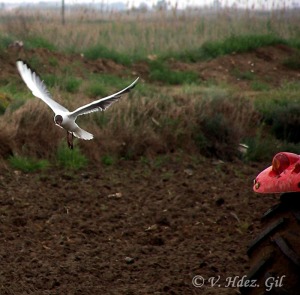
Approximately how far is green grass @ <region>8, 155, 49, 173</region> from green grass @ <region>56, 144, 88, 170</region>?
20 cm

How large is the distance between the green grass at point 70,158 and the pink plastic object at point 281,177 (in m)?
5.61

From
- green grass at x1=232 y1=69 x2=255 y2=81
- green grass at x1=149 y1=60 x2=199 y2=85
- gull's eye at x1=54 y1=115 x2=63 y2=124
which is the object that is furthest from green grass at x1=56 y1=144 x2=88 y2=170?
green grass at x1=232 y1=69 x2=255 y2=81

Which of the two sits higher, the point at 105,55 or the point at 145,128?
the point at 145,128

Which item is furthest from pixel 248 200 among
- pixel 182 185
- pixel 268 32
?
pixel 268 32

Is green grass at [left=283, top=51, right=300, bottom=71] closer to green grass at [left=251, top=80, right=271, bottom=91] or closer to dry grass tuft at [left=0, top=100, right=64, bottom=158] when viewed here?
green grass at [left=251, top=80, right=271, bottom=91]

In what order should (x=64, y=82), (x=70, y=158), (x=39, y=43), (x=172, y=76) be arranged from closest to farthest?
1. (x=70, y=158)
2. (x=64, y=82)
3. (x=172, y=76)
4. (x=39, y=43)

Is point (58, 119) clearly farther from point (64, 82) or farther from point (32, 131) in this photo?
point (64, 82)

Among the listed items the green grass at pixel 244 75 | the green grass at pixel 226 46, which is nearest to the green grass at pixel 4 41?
the green grass at pixel 226 46

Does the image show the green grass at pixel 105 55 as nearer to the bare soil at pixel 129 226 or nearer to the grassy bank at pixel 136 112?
the grassy bank at pixel 136 112

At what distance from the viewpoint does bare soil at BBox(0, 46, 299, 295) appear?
588cm

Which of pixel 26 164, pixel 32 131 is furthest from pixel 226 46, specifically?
pixel 26 164

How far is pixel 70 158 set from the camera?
9953 mm

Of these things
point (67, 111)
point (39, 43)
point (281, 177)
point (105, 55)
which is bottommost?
point (105, 55)

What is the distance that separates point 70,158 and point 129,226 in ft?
8.70
